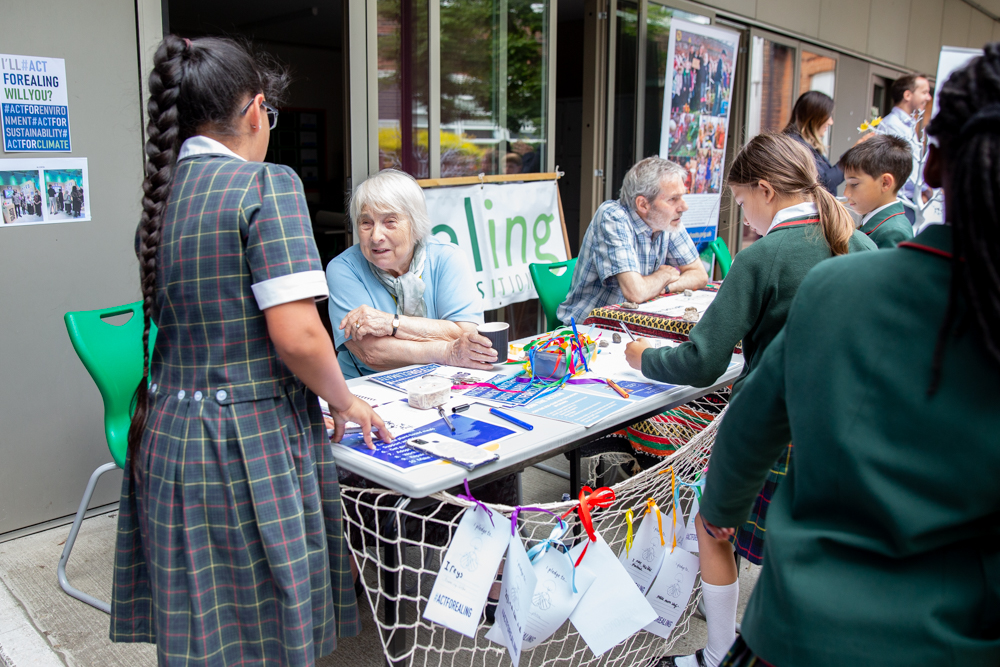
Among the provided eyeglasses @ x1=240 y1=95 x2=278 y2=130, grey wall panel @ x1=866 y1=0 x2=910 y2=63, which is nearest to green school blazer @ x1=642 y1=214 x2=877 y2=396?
eyeglasses @ x1=240 y1=95 x2=278 y2=130

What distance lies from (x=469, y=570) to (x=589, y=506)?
283mm

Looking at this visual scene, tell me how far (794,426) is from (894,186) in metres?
2.65

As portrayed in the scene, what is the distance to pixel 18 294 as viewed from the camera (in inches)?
98.4

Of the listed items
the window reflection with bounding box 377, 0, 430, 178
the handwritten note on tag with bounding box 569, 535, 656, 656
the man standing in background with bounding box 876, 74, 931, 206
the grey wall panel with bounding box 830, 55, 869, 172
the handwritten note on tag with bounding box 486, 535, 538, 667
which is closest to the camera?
the handwritten note on tag with bounding box 486, 535, 538, 667

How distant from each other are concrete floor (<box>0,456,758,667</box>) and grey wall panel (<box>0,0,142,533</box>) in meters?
0.16

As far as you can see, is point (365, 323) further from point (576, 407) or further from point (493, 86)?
point (493, 86)

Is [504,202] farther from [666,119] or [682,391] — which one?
[682,391]

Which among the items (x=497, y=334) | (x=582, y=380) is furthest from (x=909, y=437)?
(x=497, y=334)

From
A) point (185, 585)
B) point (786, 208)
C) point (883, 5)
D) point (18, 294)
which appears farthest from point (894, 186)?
point (883, 5)

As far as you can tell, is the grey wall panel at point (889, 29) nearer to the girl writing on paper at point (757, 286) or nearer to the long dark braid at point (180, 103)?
the girl writing on paper at point (757, 286)

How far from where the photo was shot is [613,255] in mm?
3127

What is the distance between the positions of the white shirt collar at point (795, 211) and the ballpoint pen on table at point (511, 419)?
2.51 ft

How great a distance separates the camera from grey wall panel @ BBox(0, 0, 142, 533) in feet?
8.18

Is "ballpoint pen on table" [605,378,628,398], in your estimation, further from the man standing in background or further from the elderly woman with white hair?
the man standing in background
